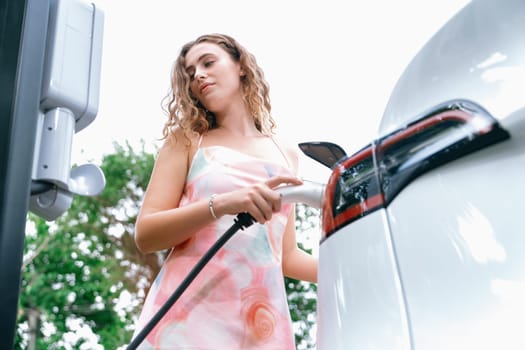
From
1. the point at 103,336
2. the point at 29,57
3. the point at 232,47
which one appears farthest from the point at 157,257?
the point at 29,57

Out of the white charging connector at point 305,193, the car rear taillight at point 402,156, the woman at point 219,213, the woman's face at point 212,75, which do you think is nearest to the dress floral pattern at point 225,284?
the woman at point 219,213

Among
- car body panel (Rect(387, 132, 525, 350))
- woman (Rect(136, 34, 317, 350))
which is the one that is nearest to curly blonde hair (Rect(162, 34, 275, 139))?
woman (Rect(136, 34, 317, 350))

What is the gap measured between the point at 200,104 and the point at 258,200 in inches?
23.3

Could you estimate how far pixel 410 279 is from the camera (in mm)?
924

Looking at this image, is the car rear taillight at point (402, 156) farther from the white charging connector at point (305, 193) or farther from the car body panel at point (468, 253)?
the white charging connector at point (305, 193)

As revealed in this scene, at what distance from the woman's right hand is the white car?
1.15ft

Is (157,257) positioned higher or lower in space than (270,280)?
higher

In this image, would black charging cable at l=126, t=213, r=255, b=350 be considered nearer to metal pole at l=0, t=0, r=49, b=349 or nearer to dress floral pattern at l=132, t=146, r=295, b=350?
dress floral pattern at l=132, t=146, r=295, b=350

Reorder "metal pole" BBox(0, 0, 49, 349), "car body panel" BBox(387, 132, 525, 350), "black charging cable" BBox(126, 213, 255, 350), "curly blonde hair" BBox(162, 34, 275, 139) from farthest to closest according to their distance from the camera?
"curly blonde hair" BBox(162, 34, 275, 139), "black charging cable" BBox(126, 213, 255, 350), "metal pole" BBox(0, 0, 49, 349), "car body panel" BBox(387, 132, 525, 350)

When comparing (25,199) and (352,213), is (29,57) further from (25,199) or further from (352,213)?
(352,213)

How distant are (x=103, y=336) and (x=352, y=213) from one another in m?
12.6

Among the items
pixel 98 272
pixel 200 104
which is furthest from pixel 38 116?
pixel 98 272

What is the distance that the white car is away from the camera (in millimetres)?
859

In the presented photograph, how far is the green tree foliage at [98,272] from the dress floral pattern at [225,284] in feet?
22.2
